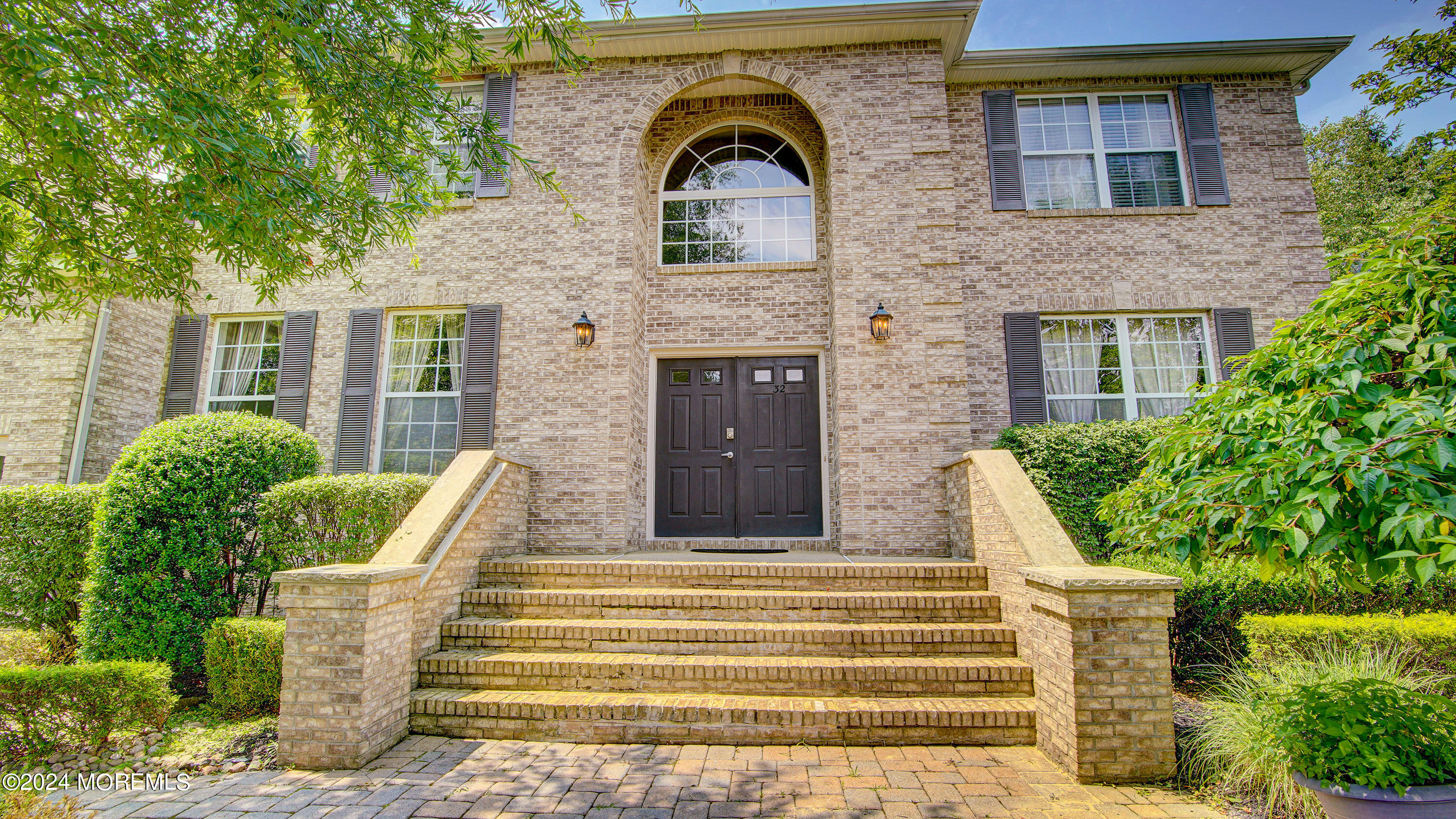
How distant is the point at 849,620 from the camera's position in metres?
4.89

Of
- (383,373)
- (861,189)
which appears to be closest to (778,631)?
(861,189)

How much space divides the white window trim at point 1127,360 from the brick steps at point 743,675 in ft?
13.7

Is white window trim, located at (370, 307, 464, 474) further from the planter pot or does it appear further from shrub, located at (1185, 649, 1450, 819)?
the planter pot

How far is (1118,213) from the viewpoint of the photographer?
7750 mm

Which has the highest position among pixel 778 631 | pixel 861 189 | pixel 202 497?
pixel 861 189

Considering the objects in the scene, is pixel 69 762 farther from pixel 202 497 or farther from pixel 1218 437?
pixel 1218 437

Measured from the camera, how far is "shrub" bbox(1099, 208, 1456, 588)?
1.83m

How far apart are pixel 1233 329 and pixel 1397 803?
6.31m

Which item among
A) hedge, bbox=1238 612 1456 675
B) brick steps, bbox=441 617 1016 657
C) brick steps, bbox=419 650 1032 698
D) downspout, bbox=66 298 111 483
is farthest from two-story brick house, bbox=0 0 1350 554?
hedge, bbox=1238 612 1456 675

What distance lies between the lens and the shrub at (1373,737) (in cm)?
266

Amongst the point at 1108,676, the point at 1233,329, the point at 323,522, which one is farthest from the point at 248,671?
the point at 1233,329

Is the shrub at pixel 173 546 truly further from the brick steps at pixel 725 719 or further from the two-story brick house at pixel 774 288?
the brick steps at pixel 725 719

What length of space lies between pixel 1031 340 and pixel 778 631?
16.4 feet

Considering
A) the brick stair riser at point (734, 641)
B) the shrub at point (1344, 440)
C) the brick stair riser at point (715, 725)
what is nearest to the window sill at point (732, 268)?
the brick stair riser at point (734, 641)
